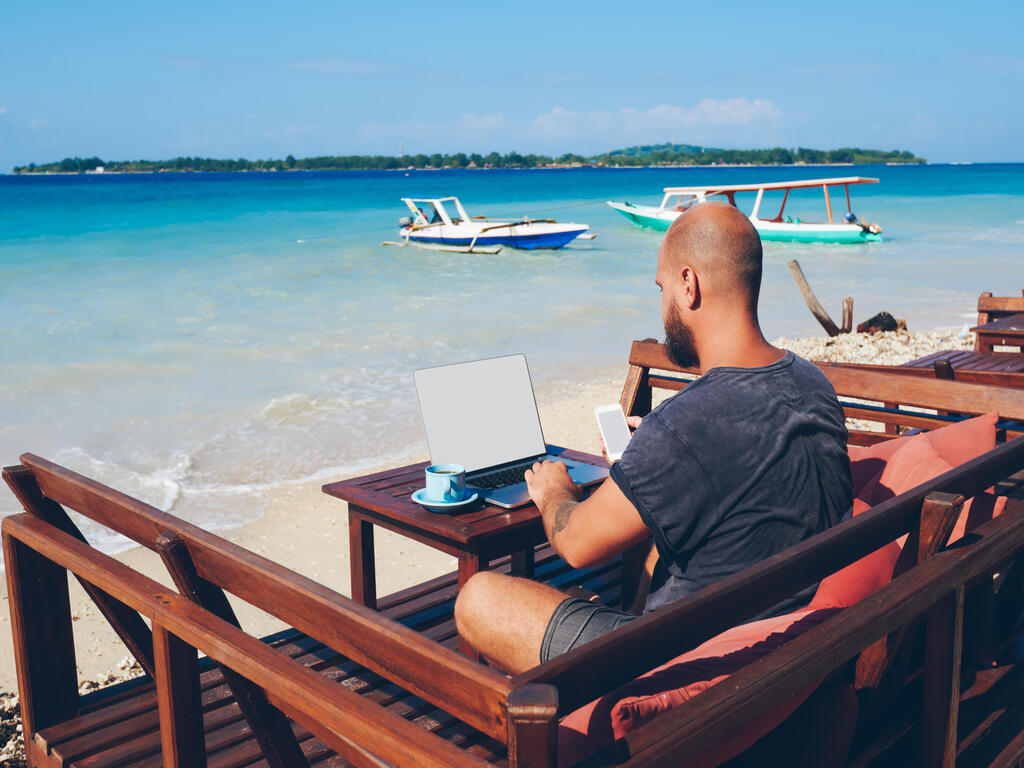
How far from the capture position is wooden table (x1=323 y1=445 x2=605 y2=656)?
262 centimetres

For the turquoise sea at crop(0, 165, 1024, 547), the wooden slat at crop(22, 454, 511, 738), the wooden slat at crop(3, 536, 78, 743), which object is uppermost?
the wooden slat at crop(22, 454, 511, 738)

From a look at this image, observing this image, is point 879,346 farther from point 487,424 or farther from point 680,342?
point 680,342

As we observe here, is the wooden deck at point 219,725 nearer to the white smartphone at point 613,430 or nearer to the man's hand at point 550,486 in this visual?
the man's hand at point 550,486

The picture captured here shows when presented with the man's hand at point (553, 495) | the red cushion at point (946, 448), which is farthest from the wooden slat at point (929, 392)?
the man's hand at point (553, 495)

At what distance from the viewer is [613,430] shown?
3.08 metres

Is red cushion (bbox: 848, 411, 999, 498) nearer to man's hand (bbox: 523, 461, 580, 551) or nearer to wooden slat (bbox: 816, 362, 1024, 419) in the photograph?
wooden slat (bbox: 816, 362, 1024, 419)

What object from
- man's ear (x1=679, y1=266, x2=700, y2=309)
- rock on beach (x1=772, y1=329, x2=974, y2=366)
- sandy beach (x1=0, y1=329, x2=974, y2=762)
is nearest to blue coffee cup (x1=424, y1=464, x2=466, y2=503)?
man's ear (x1=679, y1=266, x2=700, y2=309)

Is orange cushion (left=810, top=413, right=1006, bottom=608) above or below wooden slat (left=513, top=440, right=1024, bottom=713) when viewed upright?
below

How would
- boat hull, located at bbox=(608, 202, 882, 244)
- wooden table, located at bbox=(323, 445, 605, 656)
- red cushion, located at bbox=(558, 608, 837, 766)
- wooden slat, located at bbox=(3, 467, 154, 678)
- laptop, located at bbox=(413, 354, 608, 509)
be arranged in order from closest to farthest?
red cushion, located at bbox=(558, 608, 837, 766)
wooden slat, located at bbox=(3, 467, 154, 678)
wooden table, located at bbox=(323, 445, 605, 656)
laptop, located at bbox=(413, 354, 608, 509)
boat hull, located at bbox=(608, 202, 882, 244)

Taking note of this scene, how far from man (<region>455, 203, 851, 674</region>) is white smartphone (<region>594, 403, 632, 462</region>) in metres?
0.90

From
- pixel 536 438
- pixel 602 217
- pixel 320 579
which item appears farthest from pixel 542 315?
pixel 602 217

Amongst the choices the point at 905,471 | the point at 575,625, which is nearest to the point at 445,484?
the point at 575,625

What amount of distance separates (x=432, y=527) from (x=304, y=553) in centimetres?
290

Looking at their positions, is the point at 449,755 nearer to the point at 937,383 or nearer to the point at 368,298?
the point at 937,383
